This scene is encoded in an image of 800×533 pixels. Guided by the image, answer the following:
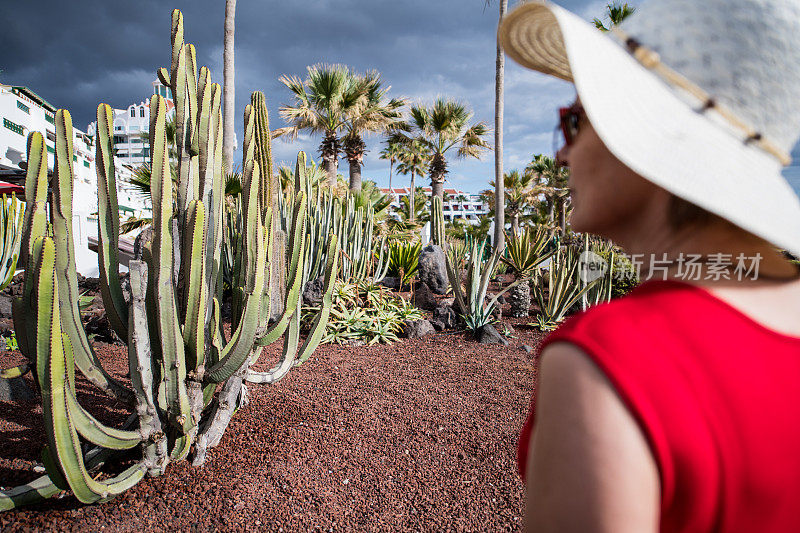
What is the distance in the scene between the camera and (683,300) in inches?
20.0

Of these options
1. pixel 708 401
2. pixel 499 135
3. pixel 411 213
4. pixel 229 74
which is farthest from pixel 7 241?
pixel 411 213

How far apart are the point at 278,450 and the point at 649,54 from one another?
2860 mm

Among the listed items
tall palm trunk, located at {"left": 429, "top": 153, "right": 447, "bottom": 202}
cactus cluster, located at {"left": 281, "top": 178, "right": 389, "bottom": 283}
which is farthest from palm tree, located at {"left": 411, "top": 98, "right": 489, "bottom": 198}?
cactus cluster, located at {"left": 281, "top": 178, "right": 389, "bottom": 283}

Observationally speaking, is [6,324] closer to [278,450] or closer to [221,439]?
[221,439]

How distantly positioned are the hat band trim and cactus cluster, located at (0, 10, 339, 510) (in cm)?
200

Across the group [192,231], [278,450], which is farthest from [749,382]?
[278,450]

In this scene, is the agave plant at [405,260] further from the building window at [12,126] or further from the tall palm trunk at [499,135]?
the building window at [12,126]

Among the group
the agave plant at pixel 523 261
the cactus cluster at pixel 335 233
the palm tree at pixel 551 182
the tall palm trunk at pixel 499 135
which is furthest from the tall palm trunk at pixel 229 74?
the palm tree at pixel 551 182

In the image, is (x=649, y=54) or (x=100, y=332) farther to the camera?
(x=100, y=332)

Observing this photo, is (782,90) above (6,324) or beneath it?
above

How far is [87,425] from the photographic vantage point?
1983 mm

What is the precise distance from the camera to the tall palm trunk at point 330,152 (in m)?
16.8

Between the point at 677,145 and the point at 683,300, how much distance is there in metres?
0.20

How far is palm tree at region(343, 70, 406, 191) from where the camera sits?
53.9ft
